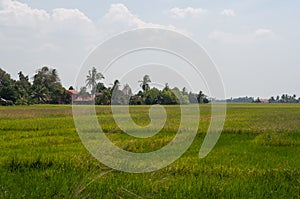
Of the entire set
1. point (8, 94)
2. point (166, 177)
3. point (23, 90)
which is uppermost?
point (23, 90)

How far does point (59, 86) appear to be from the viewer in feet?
189

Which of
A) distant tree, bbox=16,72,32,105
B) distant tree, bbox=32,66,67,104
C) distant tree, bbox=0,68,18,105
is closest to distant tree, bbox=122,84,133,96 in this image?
distant tree, bbox=0,68,18,105

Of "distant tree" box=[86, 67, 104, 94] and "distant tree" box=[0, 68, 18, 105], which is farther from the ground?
"distant tree" box=[0, 68, 18, 105]

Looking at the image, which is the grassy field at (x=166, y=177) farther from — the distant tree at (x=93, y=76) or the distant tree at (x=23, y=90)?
the distant tree at (x=23, y=90)

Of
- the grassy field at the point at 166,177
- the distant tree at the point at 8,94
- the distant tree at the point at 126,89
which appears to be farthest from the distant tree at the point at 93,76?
the distant tree at the point at 8,94

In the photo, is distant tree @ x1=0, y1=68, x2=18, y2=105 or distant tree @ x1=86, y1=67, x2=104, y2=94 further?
distant tree @ x1=0, y1=68, x2=18, y2=105

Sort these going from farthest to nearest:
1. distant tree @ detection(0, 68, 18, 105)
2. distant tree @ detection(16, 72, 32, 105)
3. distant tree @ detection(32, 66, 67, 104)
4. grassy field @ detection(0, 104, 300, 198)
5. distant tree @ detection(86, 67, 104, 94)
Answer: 1. distant tree @ detection(32, 66, 67, 104)
2. distant tree @ detection(16, 72, 32, 105)
3. distant tree @ detection(0, 68, 18, 105)
4. distant tree @ detection(86, 67, 104, 94)
5. grassy field @ detection(0, 104, 300, 198)

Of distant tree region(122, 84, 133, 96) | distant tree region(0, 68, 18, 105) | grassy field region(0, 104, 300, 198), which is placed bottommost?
grassy field region(0, 104, 300, 198)

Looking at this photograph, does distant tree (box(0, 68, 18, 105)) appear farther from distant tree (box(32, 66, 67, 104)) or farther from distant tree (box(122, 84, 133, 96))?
distant tree (box(122, 84, 133, 96))

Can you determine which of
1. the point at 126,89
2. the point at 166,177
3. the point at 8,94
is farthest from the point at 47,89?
the point at 166,177

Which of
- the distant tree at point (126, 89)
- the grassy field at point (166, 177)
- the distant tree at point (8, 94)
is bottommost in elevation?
the grassy field at point (166, 177)

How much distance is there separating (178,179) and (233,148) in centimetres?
423

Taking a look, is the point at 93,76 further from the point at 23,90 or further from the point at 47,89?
→ the point at 47,89

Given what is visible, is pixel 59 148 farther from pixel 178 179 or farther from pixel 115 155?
pixel 178 179
